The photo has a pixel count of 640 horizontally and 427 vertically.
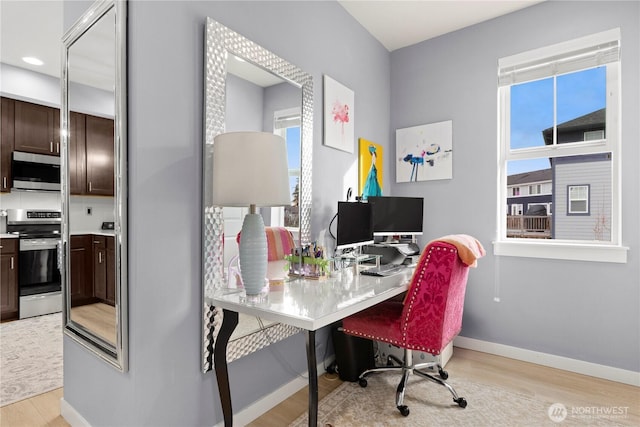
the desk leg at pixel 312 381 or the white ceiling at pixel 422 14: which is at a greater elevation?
the white ceiling at pixel 422 14

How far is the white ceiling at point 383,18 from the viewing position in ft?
8.95

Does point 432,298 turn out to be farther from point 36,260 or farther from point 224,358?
point 36,260

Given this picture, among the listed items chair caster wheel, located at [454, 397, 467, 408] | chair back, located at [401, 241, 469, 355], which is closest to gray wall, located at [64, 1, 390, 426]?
chair back, located at [401, 241, 469, 355]

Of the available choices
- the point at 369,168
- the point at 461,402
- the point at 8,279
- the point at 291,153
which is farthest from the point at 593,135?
the point at 8,279

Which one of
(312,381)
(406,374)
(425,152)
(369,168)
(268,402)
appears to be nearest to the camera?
(312,381)

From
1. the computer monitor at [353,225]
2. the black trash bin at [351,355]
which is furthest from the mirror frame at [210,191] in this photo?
the computer monitor at [353,225]

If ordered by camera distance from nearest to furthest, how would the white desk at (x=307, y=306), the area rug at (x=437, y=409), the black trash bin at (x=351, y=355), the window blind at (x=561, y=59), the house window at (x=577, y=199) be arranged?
1. the white desk at (x=307, y=306)
2. the area rug at (x=437, y=409)
3. the black trash bin at (x=351, y=355)
4. the window blind at (x=561, y=59)
5. the house window at (x=577, y=199)

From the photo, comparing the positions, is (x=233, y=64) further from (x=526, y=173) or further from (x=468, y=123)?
(x=526, y=173)

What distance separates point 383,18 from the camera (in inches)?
115

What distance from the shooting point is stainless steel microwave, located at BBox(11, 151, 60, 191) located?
3.77 m

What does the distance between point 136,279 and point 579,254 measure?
2.92 metres

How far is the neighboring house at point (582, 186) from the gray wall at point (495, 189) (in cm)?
14

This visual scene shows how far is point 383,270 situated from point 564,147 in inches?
68.9

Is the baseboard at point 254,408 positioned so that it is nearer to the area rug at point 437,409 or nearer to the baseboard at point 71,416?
the baseboard at point 71,416
